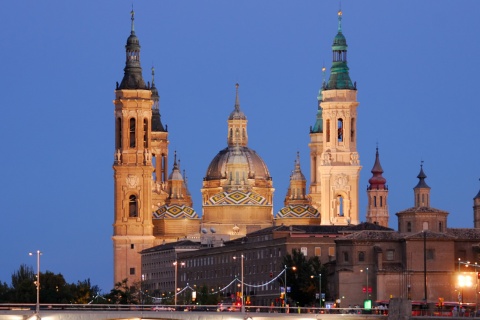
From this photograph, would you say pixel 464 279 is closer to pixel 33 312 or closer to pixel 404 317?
pixel 404 317

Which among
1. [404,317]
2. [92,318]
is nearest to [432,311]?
[404,317]

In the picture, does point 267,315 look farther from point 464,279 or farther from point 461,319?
point 464,279

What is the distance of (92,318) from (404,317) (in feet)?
64.0

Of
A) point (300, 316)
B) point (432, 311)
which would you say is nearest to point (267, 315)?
point (300, 316)

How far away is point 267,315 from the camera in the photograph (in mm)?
140875

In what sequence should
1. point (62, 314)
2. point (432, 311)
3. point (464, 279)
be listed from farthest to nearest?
1. point (464, 279)
2. point (432, 311)
3. point (62, 314)

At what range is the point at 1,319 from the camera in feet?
455

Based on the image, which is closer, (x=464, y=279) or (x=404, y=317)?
(x=404, y=317)

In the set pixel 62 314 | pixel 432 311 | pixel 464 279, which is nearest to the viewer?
pixel 62 314

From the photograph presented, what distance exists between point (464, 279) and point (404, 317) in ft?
131

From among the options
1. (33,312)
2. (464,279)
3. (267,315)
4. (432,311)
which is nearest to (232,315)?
(267,315)

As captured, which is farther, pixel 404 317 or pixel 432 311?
pixel 432 311

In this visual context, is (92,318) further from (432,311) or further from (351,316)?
(432,311)

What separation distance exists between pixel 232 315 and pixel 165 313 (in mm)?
4096
